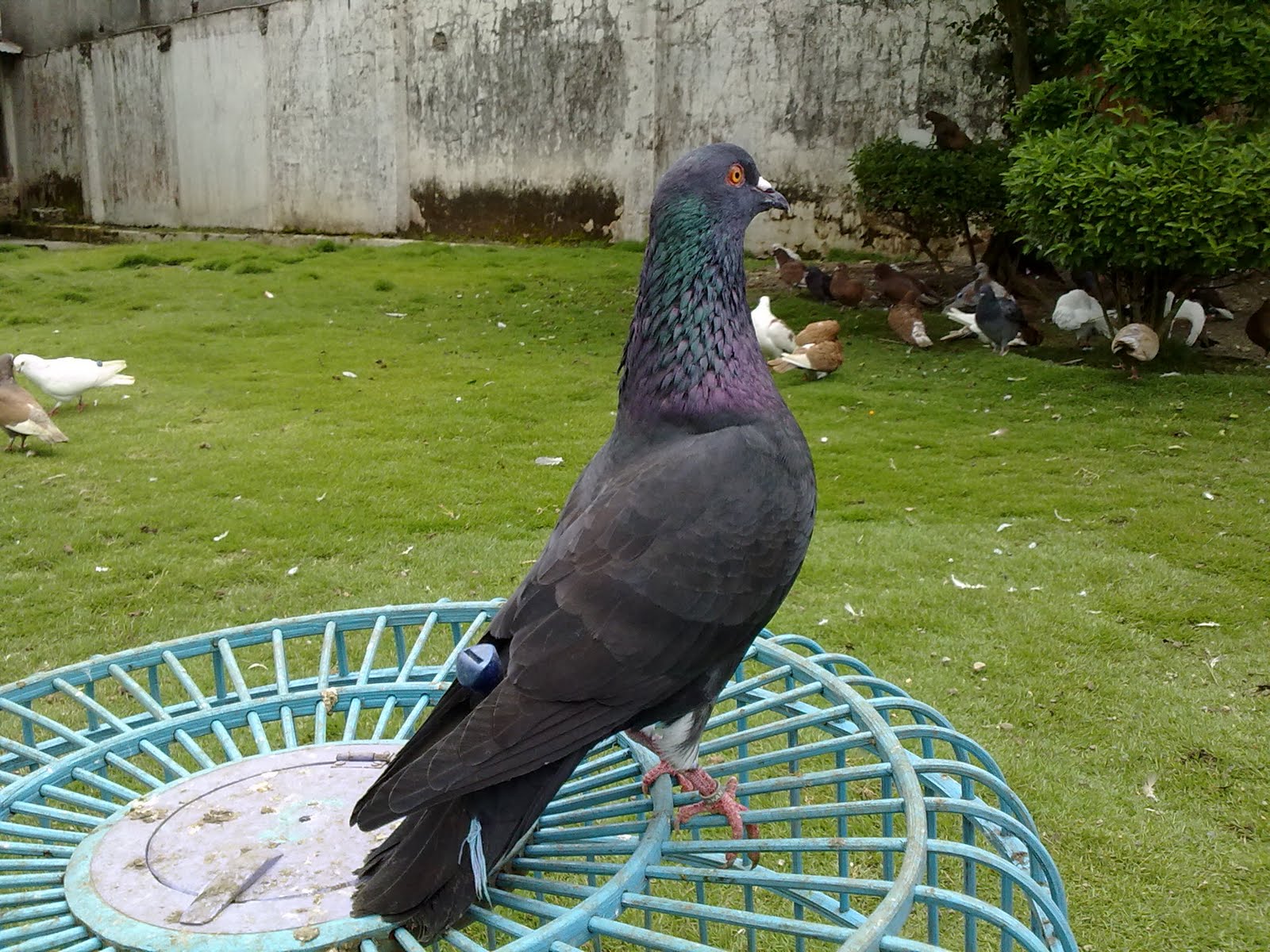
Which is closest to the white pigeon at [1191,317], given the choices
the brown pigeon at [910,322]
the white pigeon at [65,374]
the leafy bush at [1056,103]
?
the leafy bush at [1056,103]

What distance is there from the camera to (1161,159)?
6.58 metres

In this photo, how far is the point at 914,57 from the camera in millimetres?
Answer: 11289

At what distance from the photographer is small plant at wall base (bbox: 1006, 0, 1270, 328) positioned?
634 centimetres

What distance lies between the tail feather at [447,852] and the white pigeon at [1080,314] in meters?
7.23

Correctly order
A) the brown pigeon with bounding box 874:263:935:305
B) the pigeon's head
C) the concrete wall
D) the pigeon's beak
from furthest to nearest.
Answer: the concrete wall
the brown pigeon with bounding box 874:263:935:305
the pigeon's beak
the pigeon's head

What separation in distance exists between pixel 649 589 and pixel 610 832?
0.41m

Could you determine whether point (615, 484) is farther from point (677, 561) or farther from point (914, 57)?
point (914, 57)

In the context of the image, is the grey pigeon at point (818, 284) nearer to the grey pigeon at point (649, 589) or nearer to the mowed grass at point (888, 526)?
the mowed grass at point (888, 526)

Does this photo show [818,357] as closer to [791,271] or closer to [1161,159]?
[1161,159]

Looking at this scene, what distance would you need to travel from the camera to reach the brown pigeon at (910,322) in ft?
28.2

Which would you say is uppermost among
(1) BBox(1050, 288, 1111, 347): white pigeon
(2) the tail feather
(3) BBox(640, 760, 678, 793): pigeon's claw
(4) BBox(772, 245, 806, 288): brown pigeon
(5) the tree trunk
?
(5) the tree trunk

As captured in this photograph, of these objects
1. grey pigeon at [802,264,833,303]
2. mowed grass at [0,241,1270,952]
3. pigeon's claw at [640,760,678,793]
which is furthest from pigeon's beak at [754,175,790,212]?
grey pigeon at [802,264,833,303]

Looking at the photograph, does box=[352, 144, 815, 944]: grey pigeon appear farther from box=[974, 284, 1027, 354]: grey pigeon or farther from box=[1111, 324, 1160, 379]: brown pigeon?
box=[974, 284, 1027, 354]: grey pigeon

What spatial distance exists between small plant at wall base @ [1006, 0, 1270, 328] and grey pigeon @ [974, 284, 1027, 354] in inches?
31.3
